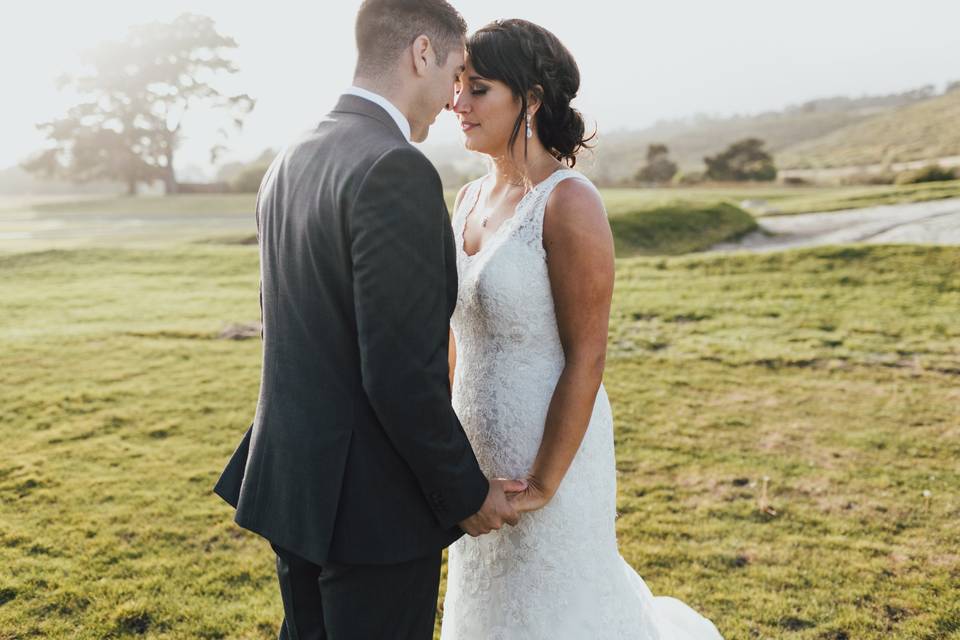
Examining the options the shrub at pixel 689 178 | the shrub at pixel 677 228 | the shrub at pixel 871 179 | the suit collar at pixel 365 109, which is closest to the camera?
the suit collar at pixel 365 109

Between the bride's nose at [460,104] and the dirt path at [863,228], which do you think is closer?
the bride's nose at [460,104]

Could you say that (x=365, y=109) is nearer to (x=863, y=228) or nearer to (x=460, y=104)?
(x=460, y=104)

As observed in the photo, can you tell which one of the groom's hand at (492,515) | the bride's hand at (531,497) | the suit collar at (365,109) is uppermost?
the suit collar at (365,109)

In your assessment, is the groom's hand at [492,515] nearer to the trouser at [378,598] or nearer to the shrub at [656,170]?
the trouser at [378,598]

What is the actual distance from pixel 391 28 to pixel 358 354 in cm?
103

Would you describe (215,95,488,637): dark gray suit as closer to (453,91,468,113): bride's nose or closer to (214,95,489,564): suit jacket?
(214,95,489,564): suit jacket

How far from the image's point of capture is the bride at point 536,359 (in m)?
2.64

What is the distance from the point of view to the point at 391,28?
2287 millimetres

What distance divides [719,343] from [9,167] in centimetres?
7429

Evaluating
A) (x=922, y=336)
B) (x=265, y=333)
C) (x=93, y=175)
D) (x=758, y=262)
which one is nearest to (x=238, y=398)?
(x=265, y=333)

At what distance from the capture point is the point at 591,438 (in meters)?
2.88

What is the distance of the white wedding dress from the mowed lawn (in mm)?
1648

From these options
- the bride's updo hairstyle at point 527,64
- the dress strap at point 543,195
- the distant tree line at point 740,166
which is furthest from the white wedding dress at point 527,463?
the distant tree line at point 740,166

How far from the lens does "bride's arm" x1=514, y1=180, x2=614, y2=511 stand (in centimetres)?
258
